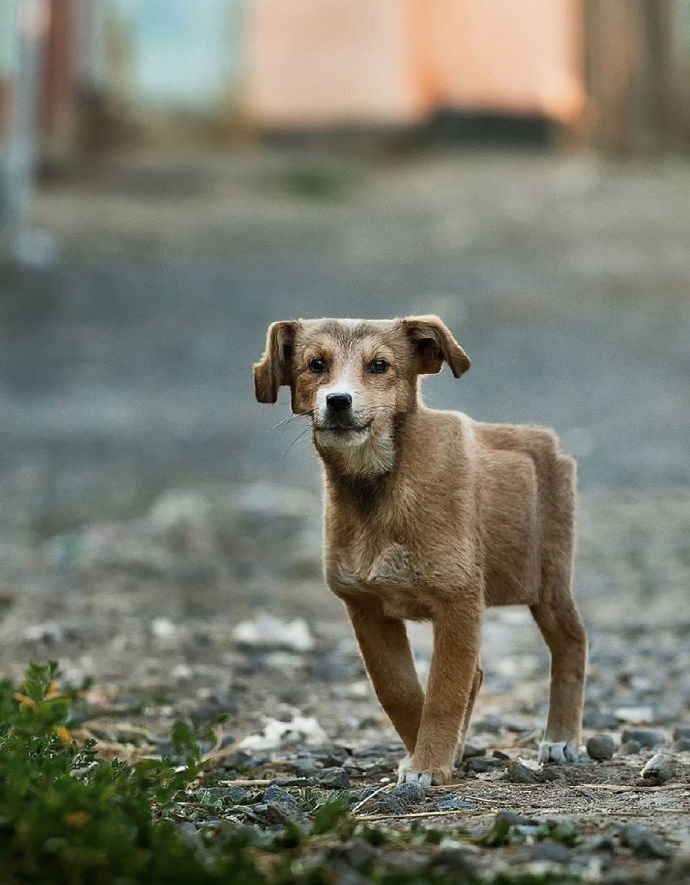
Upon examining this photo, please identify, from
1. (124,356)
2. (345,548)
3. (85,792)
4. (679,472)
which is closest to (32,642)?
(345,548)

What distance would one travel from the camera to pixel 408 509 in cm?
493

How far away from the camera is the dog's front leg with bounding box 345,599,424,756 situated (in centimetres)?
514

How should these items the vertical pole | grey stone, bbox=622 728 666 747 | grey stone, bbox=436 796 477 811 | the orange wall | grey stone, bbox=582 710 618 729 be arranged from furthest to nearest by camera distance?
the orange wall
the vertical pole
grey stone, bbox=582 710 618 729
grey stone, bbox=622 728 666 747
grey stone, bbox=436 796 477 811

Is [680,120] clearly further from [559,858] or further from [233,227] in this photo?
[559,858]

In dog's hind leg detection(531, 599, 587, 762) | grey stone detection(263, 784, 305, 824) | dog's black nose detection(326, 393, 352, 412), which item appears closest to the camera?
grey stone detection(263, 784, 305, 824)

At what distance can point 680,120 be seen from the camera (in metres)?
22.4

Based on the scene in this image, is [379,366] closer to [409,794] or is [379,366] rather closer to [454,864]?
[409,794]

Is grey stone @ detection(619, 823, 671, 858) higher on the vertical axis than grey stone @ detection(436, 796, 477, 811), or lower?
higher

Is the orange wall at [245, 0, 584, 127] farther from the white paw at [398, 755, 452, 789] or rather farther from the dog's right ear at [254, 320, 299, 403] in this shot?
the white paw at [398, 755, 452, 789]

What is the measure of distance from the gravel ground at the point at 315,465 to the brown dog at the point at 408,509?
0.34m

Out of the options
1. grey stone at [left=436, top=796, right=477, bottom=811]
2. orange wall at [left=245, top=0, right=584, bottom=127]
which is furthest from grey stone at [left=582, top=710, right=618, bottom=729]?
orange wall at [left=245, top=0, right=584, bottom=127]

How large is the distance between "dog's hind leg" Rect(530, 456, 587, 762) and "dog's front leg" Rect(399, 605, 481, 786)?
48cm

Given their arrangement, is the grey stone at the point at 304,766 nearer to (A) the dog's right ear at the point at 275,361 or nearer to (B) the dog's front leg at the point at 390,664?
(B) the dog's front leg at the point at 390,664

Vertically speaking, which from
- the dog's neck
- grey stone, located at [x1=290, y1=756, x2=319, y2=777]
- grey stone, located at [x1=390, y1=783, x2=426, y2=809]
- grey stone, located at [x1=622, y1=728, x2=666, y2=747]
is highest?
the dog's neck
